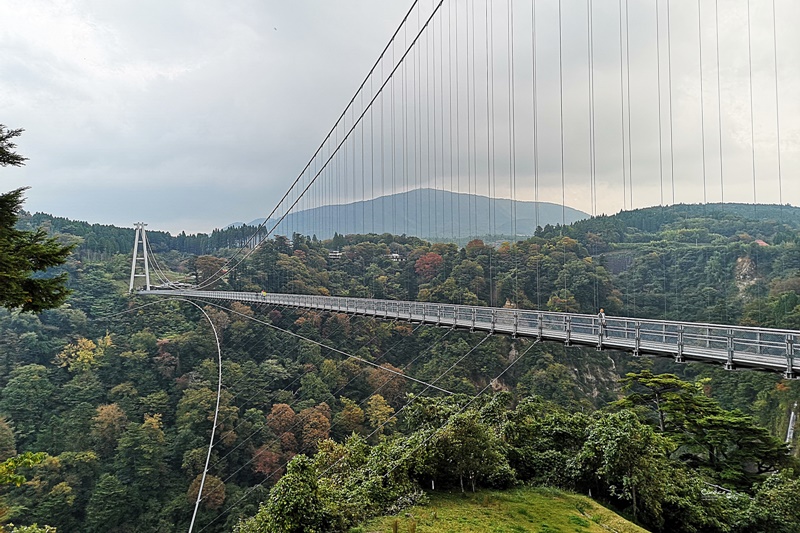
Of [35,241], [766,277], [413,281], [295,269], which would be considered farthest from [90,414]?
[766,277]

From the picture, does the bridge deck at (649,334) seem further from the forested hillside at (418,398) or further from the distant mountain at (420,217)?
the distant mountain at (420,217)

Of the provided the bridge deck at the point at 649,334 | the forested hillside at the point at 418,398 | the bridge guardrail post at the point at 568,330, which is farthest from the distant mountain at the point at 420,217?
the bridge guardrail post at the point at 568,330

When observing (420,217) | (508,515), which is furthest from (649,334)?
(420,217)

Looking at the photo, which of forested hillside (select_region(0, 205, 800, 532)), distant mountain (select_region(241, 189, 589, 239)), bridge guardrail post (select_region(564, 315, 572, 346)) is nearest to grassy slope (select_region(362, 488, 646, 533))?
forested hillside (select_region(0, 205, 800, 532))

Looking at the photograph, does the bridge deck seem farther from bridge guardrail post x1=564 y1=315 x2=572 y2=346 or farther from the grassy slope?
the grassy slope

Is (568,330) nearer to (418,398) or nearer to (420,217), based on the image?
(418,398)

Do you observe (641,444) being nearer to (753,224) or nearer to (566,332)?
(566,332)
